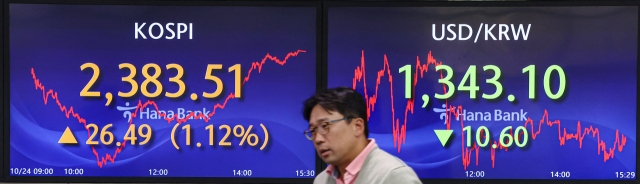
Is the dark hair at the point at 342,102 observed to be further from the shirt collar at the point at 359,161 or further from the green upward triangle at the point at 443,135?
the green upward triangle at the point at 443,135

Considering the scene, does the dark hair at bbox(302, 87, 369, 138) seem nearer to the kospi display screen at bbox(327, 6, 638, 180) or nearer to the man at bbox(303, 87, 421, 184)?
the man at bbox(303, 87, 421, 184)

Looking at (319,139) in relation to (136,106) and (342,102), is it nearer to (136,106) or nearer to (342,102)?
(342,102)

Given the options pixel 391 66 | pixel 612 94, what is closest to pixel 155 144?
pixel 391 66

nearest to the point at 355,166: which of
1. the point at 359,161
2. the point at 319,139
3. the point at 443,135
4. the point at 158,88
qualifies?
the point at 359,161

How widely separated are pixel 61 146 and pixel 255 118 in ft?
3.86

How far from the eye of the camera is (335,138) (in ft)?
9.78

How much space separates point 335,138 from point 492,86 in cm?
267

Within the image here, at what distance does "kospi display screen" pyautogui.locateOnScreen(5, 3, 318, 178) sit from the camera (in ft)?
17.9

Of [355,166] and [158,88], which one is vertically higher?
[158,88]

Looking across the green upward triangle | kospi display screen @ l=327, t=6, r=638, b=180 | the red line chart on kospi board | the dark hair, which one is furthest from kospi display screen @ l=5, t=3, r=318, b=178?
the dark hair

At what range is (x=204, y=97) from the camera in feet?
18.0

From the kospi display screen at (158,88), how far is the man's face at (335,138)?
246 centimetres

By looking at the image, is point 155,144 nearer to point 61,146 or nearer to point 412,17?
point 61,146

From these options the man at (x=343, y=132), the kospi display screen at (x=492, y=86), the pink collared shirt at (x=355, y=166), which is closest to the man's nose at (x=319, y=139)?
the man at (x=343, y=132)
